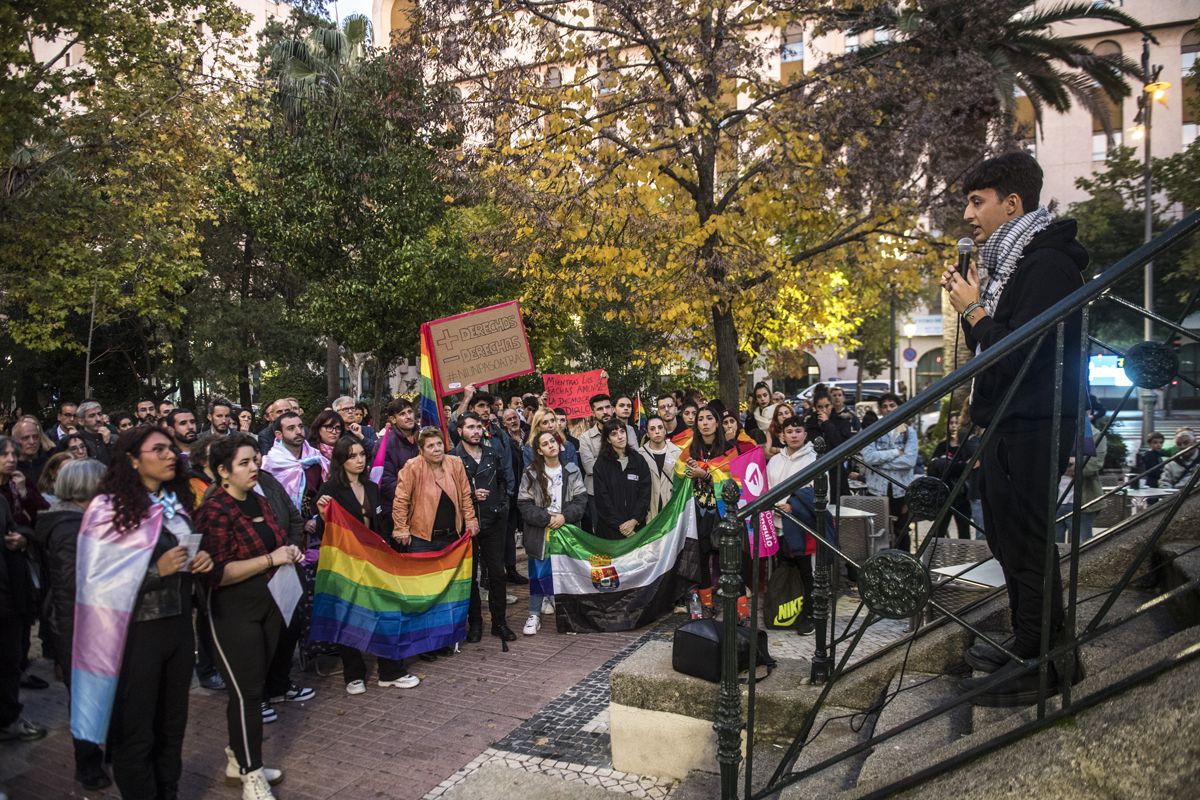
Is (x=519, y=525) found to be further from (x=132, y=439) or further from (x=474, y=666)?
(x=132, y=439)

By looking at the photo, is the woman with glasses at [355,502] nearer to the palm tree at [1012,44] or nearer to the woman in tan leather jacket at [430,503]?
the woman in tan leather jacket at [430,503]

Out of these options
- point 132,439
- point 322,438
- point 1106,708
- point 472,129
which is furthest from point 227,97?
point 1106,708

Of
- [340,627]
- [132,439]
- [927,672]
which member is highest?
[132,439]

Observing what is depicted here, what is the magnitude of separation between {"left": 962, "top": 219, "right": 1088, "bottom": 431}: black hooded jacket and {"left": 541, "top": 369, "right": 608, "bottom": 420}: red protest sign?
8548mm

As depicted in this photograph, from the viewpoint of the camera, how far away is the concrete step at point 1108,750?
2.45m

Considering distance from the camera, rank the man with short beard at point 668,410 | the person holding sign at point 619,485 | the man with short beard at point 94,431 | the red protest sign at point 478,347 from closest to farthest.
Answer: the person holding sign at point 619,485 → the red protest sign at point 478,347 → the man with short beard at point 94,431 → the man with short beard at point 668,410

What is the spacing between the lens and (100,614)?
4.09 m

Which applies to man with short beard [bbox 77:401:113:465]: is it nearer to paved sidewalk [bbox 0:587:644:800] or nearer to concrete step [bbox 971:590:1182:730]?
A: paved sidewalk [bbox 0:587:644:800]

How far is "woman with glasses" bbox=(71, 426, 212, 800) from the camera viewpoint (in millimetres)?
4086

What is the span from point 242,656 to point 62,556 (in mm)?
1037

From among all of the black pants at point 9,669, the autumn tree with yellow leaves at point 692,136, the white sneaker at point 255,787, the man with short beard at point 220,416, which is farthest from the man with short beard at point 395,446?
the autumn tree with yellow leaves at point 692,136

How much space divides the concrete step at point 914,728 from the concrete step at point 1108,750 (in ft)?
1.32

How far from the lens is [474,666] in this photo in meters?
6.87

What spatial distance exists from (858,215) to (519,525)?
686cm
